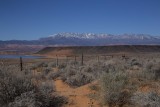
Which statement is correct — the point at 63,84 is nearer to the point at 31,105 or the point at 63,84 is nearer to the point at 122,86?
the point at 122,86

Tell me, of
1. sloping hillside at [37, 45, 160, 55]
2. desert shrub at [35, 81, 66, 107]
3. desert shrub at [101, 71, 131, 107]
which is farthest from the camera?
sloping hillside at [37, 45, 160, 55]

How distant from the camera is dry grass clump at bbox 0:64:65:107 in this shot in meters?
10.0

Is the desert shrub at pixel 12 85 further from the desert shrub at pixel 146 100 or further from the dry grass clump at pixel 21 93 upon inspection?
the desert shrub at pixel 146 100

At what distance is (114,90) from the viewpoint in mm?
11406

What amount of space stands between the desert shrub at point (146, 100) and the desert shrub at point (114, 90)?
0.65 m

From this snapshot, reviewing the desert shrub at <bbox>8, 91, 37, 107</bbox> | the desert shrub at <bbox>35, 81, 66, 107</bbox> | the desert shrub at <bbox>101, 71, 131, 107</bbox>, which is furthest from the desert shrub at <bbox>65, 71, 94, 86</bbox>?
the desert shrub at <bbox>8, 91, 37, 107</bbox>

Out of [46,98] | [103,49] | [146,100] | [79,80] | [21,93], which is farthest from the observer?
[103,49]

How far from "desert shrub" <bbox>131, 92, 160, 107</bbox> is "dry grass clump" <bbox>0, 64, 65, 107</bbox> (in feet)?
9.40

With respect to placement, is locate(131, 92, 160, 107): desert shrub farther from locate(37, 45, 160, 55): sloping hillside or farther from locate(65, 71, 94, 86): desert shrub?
locate(37, 45, 160, 55): sloping hillside

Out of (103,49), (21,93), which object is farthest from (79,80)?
(103,49)

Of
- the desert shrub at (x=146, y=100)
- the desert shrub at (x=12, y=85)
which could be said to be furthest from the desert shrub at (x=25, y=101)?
the desert shrub at (x=146, y=100)

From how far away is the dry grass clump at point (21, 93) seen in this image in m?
10.0

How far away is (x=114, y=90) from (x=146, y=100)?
62.9 inches

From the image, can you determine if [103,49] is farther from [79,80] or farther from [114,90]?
[114,90]
